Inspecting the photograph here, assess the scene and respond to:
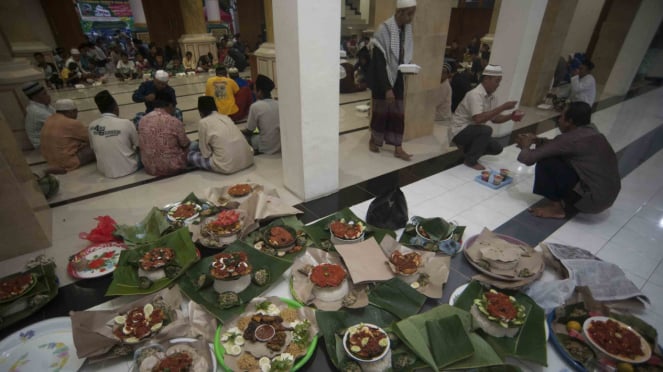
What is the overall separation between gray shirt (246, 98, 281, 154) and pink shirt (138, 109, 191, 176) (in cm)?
87

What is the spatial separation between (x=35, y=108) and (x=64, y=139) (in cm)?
92

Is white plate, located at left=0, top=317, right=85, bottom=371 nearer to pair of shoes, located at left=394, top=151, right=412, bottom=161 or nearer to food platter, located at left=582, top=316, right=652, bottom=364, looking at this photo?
food platter, located at left=582, top=316, right=652, bottom=364

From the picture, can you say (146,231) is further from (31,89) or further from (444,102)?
(444,102)

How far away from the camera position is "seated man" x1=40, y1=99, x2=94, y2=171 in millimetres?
3568

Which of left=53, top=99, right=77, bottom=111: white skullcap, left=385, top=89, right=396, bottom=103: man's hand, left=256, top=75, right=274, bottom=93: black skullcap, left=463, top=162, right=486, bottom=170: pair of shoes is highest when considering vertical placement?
left=256, top=75, right=274, bottom=93: black skullcap

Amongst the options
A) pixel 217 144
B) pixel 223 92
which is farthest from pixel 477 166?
pixel 223 92

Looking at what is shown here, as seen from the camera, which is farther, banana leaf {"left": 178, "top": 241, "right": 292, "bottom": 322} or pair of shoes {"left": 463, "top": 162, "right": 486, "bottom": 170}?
pair of shoes {"left": 463, "top": 162, "right": 486, "bottom": 170}

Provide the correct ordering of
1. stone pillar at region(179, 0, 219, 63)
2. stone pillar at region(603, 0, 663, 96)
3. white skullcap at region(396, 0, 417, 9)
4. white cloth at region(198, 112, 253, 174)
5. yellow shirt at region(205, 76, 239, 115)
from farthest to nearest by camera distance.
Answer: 1. stone pillar at region(179, 0, 219, 63)
2. stone pillar at region(603, 0, 663, 96)
3. yellow shirt at region(205, 76, 239, 115)
4. white cloth at region(198, 112, 253, 174)
5. white skullcap at region(396, 0, 417, 9)

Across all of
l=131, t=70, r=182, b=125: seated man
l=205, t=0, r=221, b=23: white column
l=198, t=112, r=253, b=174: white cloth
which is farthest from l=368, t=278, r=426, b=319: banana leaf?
l=205, t=0, r=221, b=23: white column

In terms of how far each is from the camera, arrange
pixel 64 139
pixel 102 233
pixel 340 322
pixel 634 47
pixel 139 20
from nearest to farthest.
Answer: pixel 340 322 < pixel 102 233 < pixel 64 139 < pixel 634 47 < pixel 139 20

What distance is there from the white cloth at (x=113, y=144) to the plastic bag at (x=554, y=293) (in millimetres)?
4073

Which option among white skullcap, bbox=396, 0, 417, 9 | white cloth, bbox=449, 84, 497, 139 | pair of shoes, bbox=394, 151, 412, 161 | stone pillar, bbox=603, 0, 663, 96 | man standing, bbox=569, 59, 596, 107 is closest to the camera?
white skullcap, bbox=396, 0, 417, 9

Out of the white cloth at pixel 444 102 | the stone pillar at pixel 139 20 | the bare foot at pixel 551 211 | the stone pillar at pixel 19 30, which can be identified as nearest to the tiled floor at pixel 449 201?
the bare foot at pixel 551 211

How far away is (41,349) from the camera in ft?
5.67
